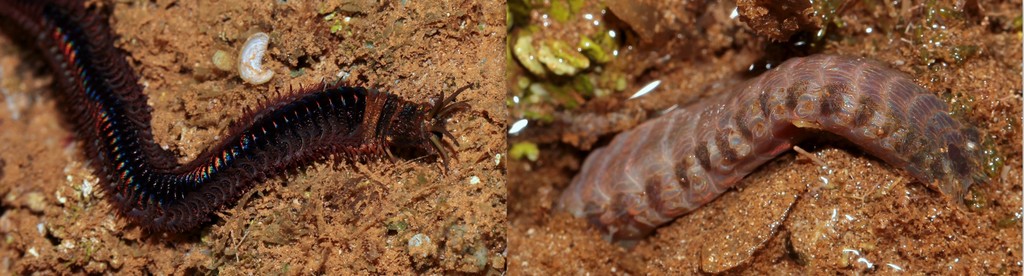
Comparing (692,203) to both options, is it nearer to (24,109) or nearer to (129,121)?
(129,121)

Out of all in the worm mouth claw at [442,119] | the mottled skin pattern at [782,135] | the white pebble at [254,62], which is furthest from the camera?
the white pebble at [254,62]

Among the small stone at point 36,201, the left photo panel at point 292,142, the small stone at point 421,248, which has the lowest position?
Result: the small stone at point 36,201

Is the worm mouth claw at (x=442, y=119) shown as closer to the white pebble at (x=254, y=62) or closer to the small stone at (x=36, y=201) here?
the white pebble at (x=254, y=62)

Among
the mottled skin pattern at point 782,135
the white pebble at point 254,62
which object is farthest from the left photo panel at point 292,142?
the mottled skin pattern at point 782,135

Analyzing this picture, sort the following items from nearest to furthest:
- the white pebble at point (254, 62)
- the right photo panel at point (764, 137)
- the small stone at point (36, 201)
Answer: the right photo panel at point (764, 137) → the white pebble at point (254, 62) → the small stone at point (36, 201)

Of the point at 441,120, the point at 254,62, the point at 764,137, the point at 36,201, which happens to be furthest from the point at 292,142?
the point at 764,137

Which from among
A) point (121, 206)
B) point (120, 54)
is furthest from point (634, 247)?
point (120, 54)

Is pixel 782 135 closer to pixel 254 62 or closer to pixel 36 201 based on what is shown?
pixel 254 62
